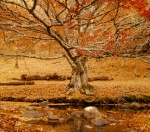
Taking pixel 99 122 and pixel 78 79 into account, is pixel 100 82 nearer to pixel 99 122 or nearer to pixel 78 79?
pixel 78 79

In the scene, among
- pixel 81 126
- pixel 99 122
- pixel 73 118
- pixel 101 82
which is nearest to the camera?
pixel 81 126

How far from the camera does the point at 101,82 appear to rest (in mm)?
27219

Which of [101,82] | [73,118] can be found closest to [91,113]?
[73,118]

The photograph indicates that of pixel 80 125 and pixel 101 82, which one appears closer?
pixel 80 125

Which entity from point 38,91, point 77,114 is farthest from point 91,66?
point 77,114

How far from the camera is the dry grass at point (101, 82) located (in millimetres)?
20000

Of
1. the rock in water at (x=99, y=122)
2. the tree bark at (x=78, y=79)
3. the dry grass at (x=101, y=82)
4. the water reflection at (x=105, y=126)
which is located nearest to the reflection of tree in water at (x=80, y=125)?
the water reflection at (x=105, y=126)

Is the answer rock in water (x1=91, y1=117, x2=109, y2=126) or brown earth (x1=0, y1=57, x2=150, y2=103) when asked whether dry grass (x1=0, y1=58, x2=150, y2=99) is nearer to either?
brown earth (x1=0, y1=57, x2=150, y2=103)

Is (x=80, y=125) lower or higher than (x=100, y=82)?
lower

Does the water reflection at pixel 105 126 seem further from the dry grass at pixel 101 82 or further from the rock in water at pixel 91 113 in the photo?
the dry grass at pixel 101 82

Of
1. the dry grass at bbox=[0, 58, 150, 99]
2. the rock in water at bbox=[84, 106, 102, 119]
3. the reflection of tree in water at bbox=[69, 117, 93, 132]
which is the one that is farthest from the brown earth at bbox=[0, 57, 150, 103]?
the rock in water at bbox=[84, 106, 102, 119]

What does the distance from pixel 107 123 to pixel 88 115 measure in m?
1.40

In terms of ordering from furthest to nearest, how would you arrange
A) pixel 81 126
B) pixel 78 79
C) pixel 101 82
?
pixel 101 82 → pixel 78 79 → pixel 81 126

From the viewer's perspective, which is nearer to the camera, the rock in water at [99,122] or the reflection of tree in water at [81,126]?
the reflection of tree in water at [81,126]
